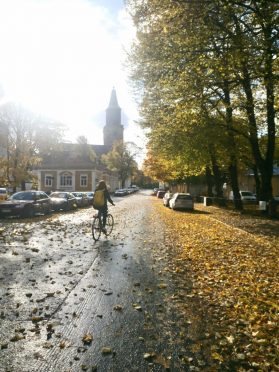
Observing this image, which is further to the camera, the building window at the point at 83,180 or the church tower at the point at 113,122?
the church tower at the point at 113,122

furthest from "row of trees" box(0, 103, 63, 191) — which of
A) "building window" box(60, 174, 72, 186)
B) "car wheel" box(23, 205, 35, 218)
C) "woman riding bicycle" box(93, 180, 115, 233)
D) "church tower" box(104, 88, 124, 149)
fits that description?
"church tower" box(104, 88, 124, 149)

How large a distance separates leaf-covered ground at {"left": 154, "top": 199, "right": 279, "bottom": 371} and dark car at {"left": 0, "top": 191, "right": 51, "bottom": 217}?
10269 mm

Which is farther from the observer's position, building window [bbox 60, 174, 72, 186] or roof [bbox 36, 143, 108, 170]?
building window [bbox 60, 174, 72, 186]

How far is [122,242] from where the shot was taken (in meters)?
13.5

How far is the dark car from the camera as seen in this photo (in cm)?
2158

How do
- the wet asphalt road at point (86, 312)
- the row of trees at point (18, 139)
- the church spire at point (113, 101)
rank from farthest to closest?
the church spire at point (113, 101) → the row of trees at point (18, 139) → the wet asphalt road at point (86, 312)

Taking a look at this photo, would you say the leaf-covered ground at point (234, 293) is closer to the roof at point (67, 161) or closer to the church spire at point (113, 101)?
the roof at point (67, 161)

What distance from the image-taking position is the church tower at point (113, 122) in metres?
137

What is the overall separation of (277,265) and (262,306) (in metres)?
3.49

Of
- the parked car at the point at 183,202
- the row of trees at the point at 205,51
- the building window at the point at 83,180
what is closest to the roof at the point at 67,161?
the building window at the point at 83,180

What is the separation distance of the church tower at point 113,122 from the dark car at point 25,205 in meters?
114

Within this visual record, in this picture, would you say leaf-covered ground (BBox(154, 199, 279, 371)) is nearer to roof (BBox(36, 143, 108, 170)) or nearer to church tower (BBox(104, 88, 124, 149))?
roof (BBox(36, 143, 108, 170))

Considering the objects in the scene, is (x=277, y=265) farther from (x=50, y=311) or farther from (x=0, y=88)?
(x=0, y=88)

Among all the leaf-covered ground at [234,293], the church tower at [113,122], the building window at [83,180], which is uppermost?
the church tower at [113,122]
